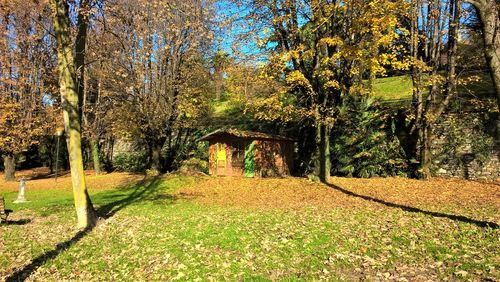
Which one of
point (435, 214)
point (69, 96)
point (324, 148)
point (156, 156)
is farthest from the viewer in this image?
point (156, 156)

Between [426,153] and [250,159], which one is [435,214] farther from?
[250,159]

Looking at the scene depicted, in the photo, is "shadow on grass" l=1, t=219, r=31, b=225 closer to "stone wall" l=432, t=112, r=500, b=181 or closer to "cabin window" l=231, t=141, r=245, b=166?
"cabin window" l=231, t=141, r=245, b=166

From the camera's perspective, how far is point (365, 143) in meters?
20.7

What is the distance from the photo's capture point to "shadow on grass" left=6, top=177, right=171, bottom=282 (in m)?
7.28

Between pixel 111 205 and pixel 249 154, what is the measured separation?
33.6ft

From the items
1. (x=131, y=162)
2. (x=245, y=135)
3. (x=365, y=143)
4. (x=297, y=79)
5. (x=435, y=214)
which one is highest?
(x=297, y=79)

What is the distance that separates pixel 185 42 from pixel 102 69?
596cm

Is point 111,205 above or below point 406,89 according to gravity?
below

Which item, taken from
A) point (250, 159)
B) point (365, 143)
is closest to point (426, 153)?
point (365, 143)

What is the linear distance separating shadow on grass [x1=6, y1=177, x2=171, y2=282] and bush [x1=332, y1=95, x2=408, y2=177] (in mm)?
10084

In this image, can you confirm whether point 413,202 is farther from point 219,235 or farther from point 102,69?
point 102,69

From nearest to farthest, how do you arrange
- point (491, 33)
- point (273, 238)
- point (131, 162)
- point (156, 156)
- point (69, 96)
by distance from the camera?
point (491, 33), point (273, 238), point (69, 96), point (156, 156), point (131, 162)

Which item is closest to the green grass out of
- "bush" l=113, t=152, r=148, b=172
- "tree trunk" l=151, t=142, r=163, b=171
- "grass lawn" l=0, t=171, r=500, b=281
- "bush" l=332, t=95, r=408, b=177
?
"bush" l=332, t=95, r=408, b=177

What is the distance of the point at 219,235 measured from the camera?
8711mm
